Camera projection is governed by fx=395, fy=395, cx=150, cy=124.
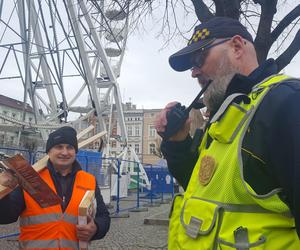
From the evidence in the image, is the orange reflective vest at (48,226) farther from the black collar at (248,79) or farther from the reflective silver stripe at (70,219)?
the black collar at (248,79)

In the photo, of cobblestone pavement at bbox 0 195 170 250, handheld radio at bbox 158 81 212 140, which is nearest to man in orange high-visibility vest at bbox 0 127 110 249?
handheld radio at bbox 158 81 212 140

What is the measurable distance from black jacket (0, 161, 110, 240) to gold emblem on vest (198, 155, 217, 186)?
151cm

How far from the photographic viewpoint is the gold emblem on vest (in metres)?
1.38

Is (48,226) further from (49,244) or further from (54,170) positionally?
(54,170)

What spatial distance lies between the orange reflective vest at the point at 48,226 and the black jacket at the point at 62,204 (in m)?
0.05

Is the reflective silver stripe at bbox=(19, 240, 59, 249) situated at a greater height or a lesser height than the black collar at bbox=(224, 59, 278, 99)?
lesser

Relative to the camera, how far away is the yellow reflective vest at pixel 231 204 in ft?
3.99

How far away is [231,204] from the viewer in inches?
50.6

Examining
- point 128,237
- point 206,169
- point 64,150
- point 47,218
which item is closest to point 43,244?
point 47,218

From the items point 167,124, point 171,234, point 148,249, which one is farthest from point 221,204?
point 148,249

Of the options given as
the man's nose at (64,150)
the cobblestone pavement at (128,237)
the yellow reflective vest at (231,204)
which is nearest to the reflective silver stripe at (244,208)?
the yellow reflective vest at (231,204)

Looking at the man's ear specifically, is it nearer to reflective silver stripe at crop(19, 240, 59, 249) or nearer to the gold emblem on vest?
the gold emblem on vest

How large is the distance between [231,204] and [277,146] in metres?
0.24

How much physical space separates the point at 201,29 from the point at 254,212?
872 mm
